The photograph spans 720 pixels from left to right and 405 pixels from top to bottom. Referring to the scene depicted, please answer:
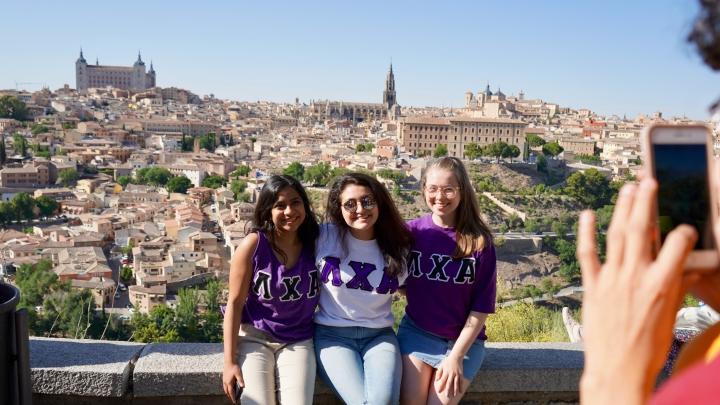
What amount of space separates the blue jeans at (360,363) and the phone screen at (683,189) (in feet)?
3.38

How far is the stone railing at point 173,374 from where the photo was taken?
59.1 inches

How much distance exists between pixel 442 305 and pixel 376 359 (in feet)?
0.80

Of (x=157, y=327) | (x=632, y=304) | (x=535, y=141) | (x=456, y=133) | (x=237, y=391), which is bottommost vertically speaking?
(x=157, y=327)

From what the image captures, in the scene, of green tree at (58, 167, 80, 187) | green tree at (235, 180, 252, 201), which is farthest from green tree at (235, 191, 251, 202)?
green tree at (58, 167, 80, 187)

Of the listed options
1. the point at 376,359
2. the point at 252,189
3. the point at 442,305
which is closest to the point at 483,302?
the point at 442,305

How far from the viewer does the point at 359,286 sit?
66.2 inches

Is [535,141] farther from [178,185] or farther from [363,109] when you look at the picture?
[363,109]

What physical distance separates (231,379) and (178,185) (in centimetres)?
3214

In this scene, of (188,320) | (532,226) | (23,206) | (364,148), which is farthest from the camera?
(364,148)

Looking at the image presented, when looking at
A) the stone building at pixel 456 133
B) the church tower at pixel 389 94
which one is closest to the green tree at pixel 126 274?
the stone building at pixel 456 133

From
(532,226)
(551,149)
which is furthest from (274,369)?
(551,149)

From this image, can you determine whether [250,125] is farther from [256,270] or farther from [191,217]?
[256,270]

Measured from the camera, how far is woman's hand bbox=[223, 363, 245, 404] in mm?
1499

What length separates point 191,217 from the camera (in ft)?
82.5
